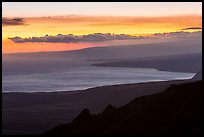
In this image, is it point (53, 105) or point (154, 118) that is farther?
point (53, 105)

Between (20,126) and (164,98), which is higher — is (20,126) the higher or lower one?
the lower one

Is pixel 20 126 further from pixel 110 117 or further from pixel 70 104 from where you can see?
pixel 110 117

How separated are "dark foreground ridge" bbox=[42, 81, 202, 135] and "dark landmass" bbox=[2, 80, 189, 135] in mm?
24316

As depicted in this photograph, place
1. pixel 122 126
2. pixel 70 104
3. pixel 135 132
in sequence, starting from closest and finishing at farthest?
pixel 135 132 → pixel 122 126 → pixel 70 104

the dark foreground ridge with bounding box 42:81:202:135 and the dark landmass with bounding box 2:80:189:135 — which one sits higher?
the dark foreground ridge with bounding box 42:81:202:135

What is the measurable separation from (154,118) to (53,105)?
61.8m

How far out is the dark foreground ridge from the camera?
22.3m

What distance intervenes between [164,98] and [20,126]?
35.8 m

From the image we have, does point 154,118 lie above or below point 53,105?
above

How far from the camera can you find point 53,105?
85.8m

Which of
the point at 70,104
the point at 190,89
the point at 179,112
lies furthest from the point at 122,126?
the point at 70,104

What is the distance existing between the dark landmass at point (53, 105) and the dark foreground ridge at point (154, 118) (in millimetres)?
24316

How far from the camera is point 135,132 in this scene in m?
23.8

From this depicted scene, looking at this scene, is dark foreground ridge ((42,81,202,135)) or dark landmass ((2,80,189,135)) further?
dark landmass ((2,80,189,135))
